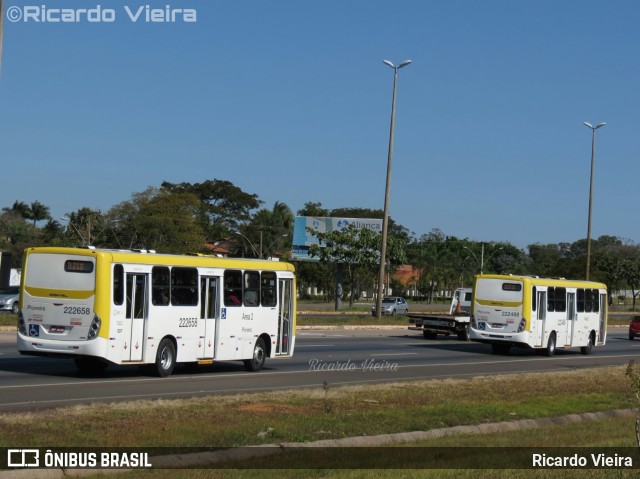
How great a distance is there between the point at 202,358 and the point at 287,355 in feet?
11.0

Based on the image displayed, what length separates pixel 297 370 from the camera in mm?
25656

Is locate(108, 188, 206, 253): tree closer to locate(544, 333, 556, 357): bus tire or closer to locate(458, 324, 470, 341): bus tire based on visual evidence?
locate(458, 324, 470, 341): bus tire

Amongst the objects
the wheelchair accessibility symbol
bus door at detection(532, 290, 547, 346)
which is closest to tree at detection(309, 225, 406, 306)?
bus door at detection(532, 290, 547, 346)

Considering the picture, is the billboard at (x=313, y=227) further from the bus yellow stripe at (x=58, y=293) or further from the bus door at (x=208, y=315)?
the bus yellow stripe at (x=58, y=293)

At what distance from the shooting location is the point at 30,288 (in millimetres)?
21766

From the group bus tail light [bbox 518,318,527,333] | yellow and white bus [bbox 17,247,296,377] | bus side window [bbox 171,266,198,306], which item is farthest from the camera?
bus tail light [bbox 518,318,527,333]

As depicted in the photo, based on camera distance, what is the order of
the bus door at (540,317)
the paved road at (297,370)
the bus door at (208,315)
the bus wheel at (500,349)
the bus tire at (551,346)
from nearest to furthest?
the paved road at (297,370)
the bus door at (208,315)
the bus door at (540,317)
the bus tire at (551,346)
the bus wheel at (500,349)

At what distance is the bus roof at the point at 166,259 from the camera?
70.6 ft

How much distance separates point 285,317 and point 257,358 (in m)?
1.48

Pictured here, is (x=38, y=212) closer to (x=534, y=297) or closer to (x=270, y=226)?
(x=270, y=226)

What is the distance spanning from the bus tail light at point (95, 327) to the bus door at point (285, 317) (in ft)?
20.4

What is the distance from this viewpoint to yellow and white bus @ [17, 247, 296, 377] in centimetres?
2117

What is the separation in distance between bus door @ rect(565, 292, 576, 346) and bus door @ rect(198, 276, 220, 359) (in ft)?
63.4

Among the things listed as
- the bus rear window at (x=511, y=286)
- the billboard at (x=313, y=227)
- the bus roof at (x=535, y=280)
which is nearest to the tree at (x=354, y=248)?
the billboard at (x=313, y=227)
